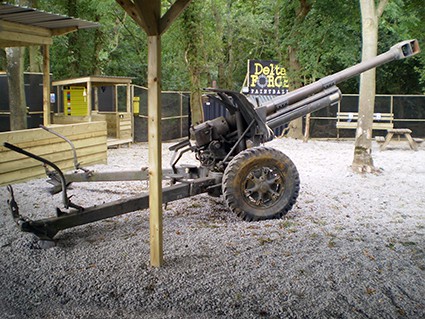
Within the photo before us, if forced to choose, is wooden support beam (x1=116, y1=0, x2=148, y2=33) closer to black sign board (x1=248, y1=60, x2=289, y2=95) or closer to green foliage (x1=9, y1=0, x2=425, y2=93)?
green foliage (x1=9, y1=0, x2=425, y2=93)

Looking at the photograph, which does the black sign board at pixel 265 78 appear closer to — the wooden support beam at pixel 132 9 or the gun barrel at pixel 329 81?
the gun barrel at pixel 329 81

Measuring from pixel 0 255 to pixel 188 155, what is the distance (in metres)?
8.26

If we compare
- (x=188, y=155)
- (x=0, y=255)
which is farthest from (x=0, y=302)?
(x=188, y=155)

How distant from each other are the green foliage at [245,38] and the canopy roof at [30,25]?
3.42m

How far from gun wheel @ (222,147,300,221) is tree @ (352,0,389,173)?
4461 mm

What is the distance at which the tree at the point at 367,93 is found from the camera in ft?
31.7

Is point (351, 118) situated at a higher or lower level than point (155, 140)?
higher

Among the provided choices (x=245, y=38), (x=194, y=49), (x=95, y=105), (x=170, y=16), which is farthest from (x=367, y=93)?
(x=245, y=38)

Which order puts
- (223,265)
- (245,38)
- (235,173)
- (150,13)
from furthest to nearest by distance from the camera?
1. (245,38)
2. (235,173)
3. (223,265)
4. (150,13)

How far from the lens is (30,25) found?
28.5ft

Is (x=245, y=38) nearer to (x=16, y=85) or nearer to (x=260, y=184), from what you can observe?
(x=16, y=85)

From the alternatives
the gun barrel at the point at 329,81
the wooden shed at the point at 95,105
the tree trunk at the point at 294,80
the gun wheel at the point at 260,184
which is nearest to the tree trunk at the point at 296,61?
the tree trunk at the point at 294,80

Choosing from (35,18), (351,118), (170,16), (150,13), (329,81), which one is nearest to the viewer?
(150,13)

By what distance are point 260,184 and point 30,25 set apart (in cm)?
588
